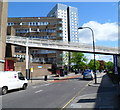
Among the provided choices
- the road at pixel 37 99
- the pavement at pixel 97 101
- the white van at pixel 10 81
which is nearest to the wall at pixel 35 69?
the white van at pixel 10 81

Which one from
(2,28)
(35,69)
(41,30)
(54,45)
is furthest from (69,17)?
(2,28)

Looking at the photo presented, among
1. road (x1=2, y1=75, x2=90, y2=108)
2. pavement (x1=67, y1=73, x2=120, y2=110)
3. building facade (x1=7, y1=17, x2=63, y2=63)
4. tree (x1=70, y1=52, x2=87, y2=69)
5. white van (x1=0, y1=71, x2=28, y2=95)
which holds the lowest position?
road (x1=2, y1=75, x2=90, y2=108)

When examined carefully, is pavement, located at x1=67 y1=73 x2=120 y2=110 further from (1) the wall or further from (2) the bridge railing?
(1) the wall

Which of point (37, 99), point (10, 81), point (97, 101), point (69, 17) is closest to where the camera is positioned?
point (97, 101)

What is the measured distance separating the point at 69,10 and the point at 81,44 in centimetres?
11854

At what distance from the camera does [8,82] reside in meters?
15.8

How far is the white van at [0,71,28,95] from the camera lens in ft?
49.4

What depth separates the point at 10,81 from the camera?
16.1m

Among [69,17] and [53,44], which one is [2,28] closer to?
[53,44]

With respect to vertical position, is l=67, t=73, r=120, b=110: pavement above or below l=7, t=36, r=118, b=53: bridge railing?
below

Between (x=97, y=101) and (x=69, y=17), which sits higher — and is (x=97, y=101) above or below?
below

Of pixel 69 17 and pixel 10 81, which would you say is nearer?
pixel 10 81

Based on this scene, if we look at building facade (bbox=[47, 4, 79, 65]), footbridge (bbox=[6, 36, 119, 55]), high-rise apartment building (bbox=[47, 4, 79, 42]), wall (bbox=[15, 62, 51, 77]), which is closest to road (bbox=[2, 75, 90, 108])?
footbridge (bbox=[6, 36, 119, 55])

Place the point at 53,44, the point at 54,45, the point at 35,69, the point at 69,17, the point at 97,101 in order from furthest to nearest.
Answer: the point at 69,17
the point at 35,69
the point at 53,44
the point at 54,45
the point at 97,101
